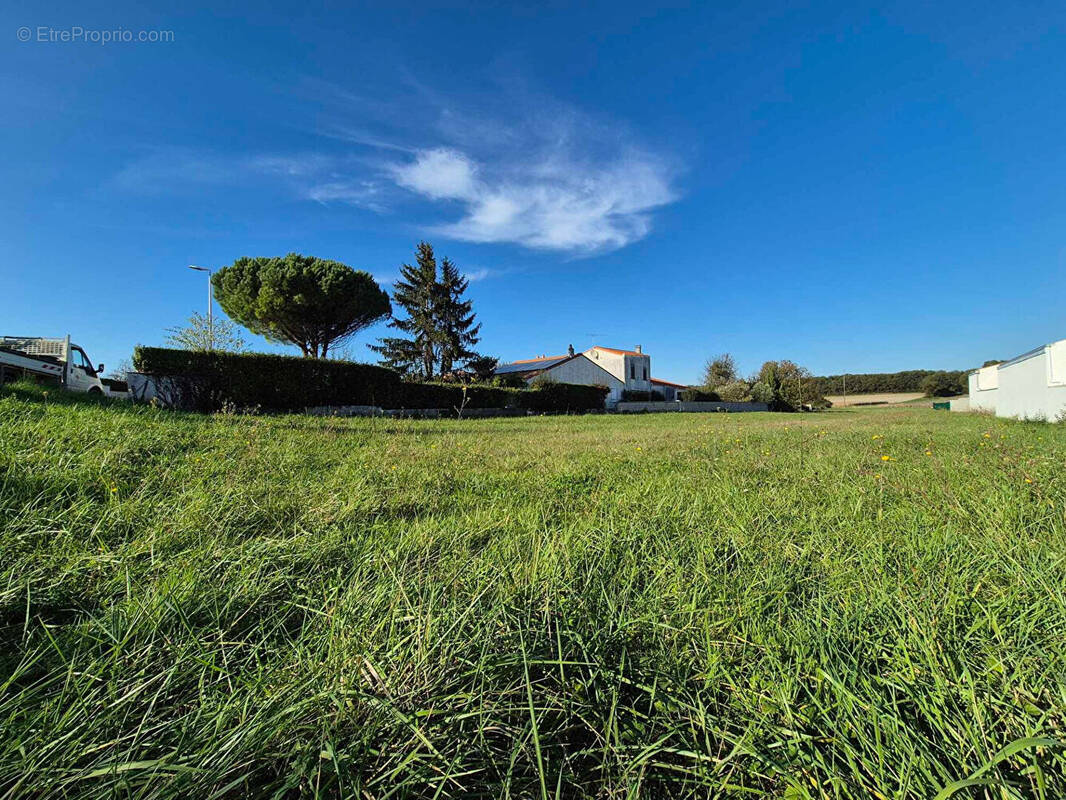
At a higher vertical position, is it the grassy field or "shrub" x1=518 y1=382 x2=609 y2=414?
"shrub" x1=518 y1=382 x2=609 y2=414

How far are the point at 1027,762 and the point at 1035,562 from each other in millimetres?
1180

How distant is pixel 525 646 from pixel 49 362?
18624 mm

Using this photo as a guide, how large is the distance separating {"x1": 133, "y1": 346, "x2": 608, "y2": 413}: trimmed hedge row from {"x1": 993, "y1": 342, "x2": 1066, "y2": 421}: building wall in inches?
703

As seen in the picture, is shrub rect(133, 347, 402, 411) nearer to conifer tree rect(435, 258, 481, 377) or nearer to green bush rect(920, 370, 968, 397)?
conifer tree rect(435, 258, 481, 377)

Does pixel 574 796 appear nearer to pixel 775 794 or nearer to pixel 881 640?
pixel 775 794

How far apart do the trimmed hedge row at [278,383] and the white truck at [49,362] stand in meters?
3.19

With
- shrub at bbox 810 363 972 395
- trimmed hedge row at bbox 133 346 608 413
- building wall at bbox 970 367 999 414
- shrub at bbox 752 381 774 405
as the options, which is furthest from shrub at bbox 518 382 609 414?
shrub at bbox 810 363 972 395

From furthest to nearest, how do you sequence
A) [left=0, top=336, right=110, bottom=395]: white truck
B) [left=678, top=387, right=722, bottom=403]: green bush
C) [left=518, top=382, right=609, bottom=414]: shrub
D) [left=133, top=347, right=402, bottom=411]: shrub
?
[left=678, top=387, right=722, bottom=403]: green bush < [left=518, top=382, right=609, bottom=414]: shrub < [left=0, top=336, right=110, bottom=395]: white truck < [left=133, top=347, right=402, bottom=411]: shrub

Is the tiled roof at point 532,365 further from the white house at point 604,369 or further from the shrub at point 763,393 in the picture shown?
the shrub at point 763,393

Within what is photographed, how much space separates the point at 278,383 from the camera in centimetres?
1162

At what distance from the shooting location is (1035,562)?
1508 mm

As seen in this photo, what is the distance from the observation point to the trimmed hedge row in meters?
9.65

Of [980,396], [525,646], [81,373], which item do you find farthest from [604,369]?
[525,646]

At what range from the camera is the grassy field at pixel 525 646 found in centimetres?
81
